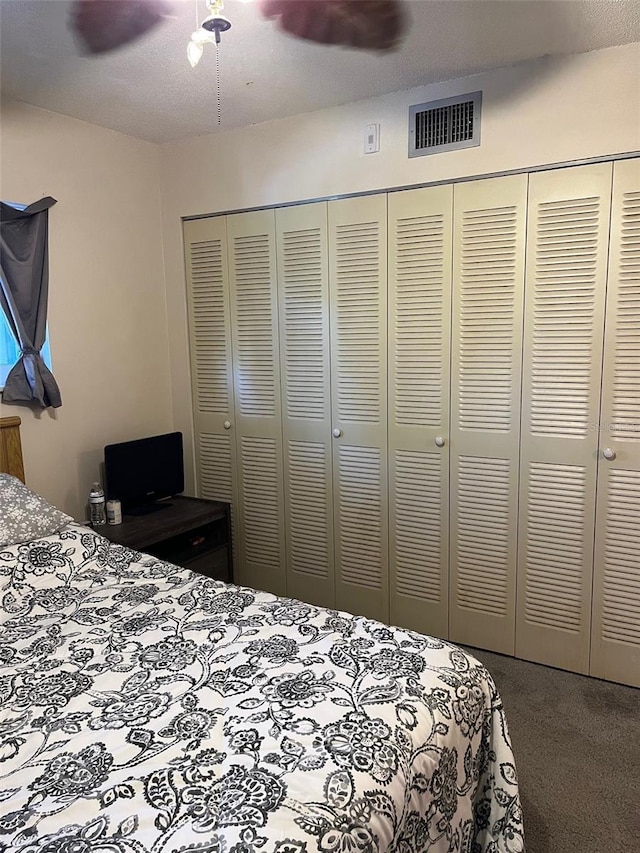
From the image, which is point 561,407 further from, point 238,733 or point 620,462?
point 238,733

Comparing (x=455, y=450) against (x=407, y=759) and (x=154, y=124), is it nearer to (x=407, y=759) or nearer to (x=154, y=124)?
(x=407, y=759)

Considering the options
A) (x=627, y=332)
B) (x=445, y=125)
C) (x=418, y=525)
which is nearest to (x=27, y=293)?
(x=445, y=125)

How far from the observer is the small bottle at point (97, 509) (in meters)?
2.92

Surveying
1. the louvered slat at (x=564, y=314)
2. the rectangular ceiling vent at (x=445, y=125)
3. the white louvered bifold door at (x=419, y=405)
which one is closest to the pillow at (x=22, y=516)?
the white louvered bifold door at (x=419, y=405)

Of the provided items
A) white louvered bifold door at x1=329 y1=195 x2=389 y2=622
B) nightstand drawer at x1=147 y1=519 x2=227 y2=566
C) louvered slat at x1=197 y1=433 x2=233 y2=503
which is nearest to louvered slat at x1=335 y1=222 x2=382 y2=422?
white louvered bifold door at x1=329 y1=195 x2=389 y2=622

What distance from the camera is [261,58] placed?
2295 millimetres

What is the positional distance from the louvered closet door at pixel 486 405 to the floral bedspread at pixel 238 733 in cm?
117

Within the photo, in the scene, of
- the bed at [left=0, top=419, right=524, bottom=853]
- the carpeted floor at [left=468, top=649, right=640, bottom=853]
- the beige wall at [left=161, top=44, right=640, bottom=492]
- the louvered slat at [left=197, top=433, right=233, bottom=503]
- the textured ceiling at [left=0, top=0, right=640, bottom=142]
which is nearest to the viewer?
the bed at [left=0, top=419, right=524, bottom=853]

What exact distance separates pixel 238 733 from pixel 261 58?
7.47 ft

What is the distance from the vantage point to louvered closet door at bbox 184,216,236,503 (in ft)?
11.0

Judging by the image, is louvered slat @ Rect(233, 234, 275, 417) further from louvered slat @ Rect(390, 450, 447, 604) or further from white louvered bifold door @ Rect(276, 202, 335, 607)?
louvered slat @ Rect(390, 450, 447, 604)

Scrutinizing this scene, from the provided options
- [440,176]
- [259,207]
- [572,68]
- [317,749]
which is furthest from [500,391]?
[317,749]

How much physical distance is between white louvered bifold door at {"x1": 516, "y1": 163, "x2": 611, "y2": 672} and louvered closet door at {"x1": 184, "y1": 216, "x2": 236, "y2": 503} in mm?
1614

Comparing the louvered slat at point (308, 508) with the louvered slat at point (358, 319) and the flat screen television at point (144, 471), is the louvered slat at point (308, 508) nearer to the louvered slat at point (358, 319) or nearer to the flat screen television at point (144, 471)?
the louvered slat at point (358, 319)
